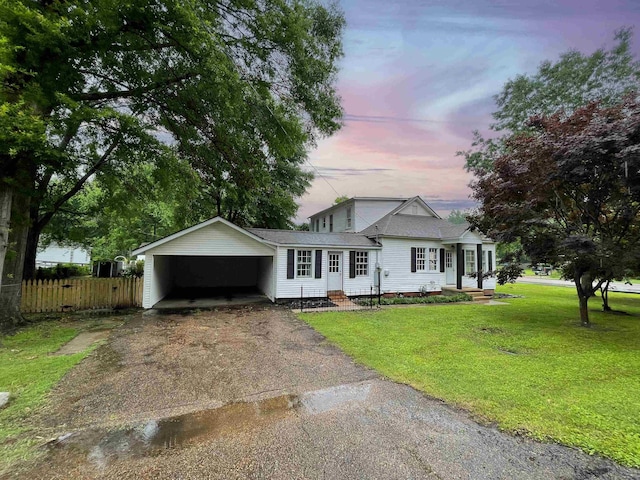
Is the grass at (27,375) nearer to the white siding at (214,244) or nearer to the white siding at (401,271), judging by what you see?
the white siding at (214,244)

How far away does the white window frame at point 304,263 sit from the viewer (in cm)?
1355

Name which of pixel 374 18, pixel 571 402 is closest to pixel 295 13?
pixel 374 18

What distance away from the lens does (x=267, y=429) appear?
11.1ft

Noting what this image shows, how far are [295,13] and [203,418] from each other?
1028 centimetres

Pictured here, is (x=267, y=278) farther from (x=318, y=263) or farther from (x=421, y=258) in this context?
(x=421, y=258)

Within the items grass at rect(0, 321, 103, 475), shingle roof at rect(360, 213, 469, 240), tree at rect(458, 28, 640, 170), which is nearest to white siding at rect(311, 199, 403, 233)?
shingle roof at rect(360, 213, 469, 240)

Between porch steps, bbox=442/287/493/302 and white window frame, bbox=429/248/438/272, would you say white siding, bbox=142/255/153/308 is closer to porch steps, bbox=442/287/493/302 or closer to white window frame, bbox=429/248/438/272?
white window frame, bbox=429/248/438/272

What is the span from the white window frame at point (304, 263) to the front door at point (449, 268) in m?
8.12

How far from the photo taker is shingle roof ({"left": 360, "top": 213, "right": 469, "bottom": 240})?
15.7 m

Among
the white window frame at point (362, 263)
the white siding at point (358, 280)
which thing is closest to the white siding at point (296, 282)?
the white siding at point (358, 280)

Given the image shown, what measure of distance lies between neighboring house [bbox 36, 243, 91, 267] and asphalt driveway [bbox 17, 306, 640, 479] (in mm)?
32025

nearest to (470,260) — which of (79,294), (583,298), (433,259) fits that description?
(433,259)

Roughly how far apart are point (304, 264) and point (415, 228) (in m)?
7.20

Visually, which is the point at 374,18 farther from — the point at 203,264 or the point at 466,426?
the point at 203,264
